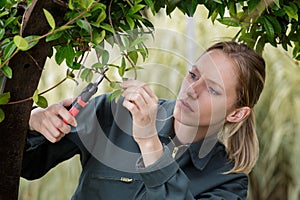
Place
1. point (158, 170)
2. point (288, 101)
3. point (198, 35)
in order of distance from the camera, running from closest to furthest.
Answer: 1. point (158, 170)
2. point (288, 101)
3. point (198, 35)

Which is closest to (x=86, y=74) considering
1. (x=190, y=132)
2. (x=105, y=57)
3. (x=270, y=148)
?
(x=105, y=57)

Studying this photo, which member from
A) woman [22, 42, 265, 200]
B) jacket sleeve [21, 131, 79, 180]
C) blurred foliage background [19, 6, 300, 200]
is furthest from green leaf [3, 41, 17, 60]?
blurred foliage background [19, 6, 300, 200]

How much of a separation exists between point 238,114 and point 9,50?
0.85 m

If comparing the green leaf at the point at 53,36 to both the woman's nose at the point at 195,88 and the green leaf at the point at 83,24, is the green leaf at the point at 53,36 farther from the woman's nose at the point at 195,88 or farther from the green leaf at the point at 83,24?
the woman's nose at the point at 195,88

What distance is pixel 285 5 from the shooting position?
1484 mm

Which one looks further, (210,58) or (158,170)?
(210,58)

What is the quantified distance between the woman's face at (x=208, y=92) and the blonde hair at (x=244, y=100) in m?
0.02

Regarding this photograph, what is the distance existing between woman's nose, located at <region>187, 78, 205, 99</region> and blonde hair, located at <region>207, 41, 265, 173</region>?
0.20m

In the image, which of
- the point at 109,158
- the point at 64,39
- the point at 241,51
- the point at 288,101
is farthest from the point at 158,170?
the point at 288,101

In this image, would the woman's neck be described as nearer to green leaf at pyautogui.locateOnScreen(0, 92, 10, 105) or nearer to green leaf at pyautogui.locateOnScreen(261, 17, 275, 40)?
green leaf at pyautogui.locateOnScreen(261, 17, 275, 40)

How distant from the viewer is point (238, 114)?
1.82 meters

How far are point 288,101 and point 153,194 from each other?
1957 millimetres

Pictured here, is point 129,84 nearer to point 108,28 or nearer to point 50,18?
point 108,28

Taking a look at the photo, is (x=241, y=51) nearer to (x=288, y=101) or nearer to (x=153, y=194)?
(x=153, y=194)
